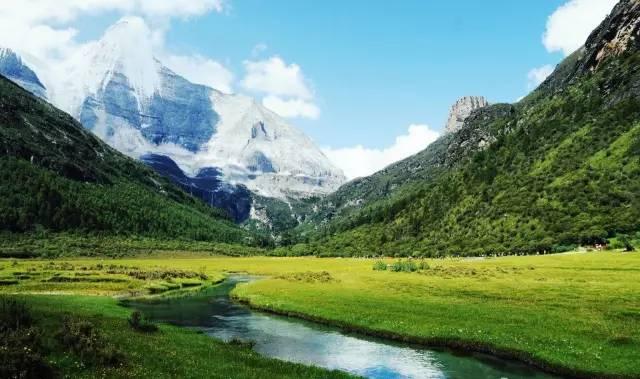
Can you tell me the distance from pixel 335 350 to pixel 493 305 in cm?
2193

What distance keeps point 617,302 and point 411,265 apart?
65.9 meters

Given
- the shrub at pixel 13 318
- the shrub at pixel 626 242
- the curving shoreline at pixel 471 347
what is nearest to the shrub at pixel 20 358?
the shrub at pixel 13 318

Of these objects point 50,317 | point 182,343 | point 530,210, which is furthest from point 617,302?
point 530,210

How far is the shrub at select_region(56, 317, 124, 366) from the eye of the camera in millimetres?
27750

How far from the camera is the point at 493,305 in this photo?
60.9 meters

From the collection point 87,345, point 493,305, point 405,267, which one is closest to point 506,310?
point 493,305

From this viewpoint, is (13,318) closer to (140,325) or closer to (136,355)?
(136,355)

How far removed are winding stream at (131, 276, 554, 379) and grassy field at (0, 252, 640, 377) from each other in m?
2.60

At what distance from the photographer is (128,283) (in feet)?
349

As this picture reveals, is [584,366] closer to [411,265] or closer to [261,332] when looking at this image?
[261,332]

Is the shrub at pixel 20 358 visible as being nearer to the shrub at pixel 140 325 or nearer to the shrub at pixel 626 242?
the shrub at pixel 140 325

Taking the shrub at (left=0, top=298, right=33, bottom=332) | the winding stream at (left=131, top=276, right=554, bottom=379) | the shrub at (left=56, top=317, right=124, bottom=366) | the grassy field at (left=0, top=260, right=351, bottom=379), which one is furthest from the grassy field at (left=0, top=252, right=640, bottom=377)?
the shrub at (left=0, top=298, right=33, bottom=332)

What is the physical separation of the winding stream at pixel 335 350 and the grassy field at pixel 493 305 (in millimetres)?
2604

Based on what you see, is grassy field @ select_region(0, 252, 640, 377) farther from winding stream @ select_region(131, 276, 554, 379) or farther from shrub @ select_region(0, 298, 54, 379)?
shrub @ select_region(0, 298, 54, 379)
